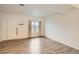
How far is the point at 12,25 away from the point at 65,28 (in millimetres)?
3341

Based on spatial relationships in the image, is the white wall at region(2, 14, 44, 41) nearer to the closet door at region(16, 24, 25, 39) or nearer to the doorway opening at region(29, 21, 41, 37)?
the closet door at region(16, 24, 25, 39)

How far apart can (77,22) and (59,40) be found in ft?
6.46

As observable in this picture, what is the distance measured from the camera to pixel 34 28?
8.44m

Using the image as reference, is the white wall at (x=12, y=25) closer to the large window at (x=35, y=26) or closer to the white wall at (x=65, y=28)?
the large window at (x=35, y=26)

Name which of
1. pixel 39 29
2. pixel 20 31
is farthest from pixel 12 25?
pixel 39 29

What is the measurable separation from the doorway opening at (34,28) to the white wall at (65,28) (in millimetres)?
1258

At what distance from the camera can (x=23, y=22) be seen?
24.7 ft

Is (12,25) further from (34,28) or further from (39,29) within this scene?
(39,29)

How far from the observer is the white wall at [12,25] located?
6.52 m

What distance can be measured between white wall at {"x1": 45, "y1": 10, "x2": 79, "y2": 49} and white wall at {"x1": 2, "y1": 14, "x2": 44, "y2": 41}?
1687 mm

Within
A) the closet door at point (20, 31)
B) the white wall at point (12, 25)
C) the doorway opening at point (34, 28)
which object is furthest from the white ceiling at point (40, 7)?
the doorway opening at point (34, 28)

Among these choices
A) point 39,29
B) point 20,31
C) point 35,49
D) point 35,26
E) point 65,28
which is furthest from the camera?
point 39,29
